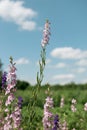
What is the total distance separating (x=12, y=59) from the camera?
6270mm

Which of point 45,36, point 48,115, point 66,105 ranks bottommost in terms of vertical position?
A: point 48,115

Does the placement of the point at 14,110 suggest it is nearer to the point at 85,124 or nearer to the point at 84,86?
the point at 85,124

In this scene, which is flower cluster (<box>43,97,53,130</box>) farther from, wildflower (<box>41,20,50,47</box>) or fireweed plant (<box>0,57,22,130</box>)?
wildflower (<box>41,20,50,47</box>)

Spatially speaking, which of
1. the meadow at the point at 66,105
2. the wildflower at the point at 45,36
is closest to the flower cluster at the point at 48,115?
the meadow at the point at 66,105

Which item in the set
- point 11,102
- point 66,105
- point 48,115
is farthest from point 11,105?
point 66,105

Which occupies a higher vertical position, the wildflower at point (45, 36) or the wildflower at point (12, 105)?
the wildflower at point (45, 36)

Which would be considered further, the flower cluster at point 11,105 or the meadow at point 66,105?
the meadow at point 66,105

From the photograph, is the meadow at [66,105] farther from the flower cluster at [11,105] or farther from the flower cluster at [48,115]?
the flower cluster at [11,105]

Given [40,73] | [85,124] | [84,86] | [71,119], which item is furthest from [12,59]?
[84,86]

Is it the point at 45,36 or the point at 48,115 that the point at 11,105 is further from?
the point at 45,36

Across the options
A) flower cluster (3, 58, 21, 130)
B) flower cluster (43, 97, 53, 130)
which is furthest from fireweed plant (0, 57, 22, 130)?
flower cluster (43, 97, 53, 130)

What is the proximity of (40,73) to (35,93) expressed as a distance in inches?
12.7

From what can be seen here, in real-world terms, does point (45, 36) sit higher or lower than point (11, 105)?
higher

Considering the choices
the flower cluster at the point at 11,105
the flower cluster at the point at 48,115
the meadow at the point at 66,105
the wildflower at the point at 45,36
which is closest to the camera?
A: the flower cluster at the point at 11,105
